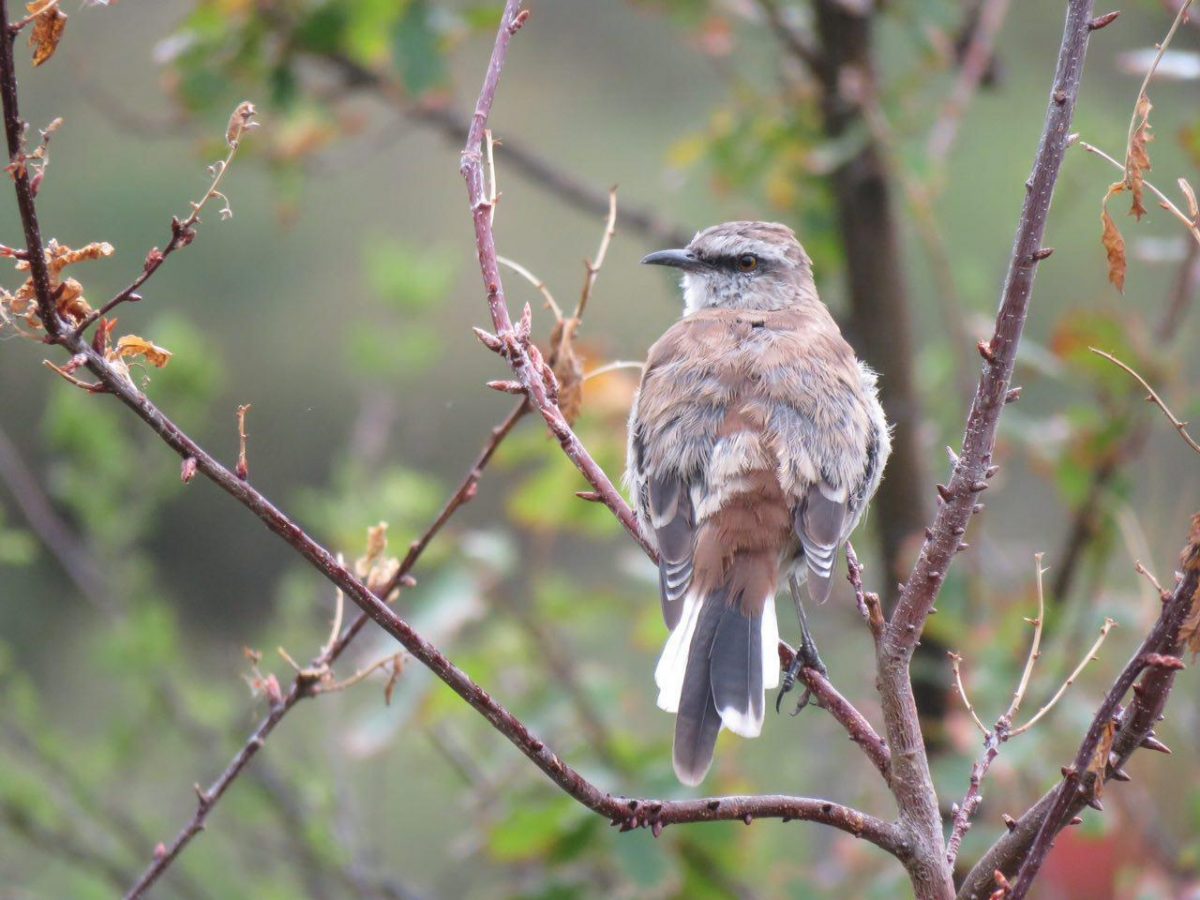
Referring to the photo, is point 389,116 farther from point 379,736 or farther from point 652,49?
point 379,736

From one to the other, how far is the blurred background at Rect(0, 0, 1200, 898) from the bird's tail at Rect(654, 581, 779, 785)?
2.42ft

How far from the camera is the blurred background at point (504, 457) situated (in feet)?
13.1

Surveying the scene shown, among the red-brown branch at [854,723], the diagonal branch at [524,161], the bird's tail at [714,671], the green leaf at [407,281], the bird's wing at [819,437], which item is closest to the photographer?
the red-brown branch at [854,723]

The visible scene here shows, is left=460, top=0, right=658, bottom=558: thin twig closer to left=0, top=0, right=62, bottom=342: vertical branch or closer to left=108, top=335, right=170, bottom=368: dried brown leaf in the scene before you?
left=108, top=335, right=170, bottom=368: dried brown leaf

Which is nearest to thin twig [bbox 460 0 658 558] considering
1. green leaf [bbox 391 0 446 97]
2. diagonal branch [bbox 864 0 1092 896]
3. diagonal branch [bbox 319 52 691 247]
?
diagonal branch [bbox 864 0 1092 896]

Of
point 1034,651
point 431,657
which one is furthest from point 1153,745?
point 431,657

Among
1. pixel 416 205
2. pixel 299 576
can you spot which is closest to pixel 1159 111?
pixel 416 205

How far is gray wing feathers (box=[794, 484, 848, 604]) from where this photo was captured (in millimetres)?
2961

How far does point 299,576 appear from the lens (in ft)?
18.9

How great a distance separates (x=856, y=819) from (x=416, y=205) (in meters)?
6.90

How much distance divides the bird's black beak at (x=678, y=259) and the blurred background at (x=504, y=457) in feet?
1.44

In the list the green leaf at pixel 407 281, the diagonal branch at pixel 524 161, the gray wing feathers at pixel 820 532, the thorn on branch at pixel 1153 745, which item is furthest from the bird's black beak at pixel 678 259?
the thorn on branch at pixel 1153 745

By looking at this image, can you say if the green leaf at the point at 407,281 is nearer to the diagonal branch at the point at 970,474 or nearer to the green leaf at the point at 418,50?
the green leaf at the point at 418,50

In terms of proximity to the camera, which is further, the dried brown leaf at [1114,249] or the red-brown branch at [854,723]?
the red-brown branch at [854,723]
